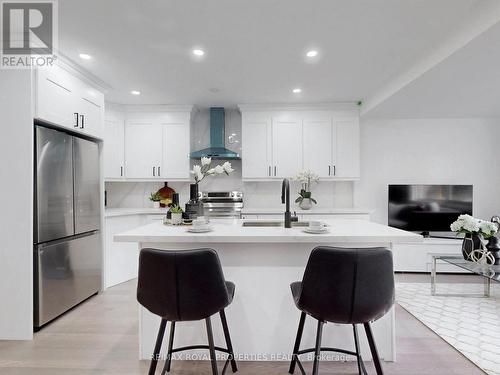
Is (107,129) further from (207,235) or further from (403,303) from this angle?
(403,303)

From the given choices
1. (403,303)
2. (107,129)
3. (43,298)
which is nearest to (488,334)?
(403,303)

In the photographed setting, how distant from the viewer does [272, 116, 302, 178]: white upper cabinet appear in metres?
4.27

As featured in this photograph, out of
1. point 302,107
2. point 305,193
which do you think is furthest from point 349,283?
point 302,107

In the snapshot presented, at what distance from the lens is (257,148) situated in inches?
169

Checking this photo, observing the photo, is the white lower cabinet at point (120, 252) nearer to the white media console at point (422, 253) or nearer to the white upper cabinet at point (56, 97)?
the white upper cabinet at point (56, 97)

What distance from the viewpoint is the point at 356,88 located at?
360cm

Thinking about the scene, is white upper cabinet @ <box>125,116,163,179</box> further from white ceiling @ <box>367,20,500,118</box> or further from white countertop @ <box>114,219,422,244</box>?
white ceiling @ <box>367,20,500,118</box>

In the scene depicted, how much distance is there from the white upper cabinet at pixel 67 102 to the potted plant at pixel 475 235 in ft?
14.2

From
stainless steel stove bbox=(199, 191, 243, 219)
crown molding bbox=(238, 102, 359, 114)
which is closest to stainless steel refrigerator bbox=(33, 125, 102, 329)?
stainless steel stove bbox=(199, 191, 243, 219)

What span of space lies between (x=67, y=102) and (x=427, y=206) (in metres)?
4.98

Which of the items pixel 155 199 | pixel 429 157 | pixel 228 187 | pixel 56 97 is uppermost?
pixel 56 97

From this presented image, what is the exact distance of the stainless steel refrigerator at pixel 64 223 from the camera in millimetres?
2441

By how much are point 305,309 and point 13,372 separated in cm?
208

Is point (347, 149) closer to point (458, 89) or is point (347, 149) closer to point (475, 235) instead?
point (458, 89)
